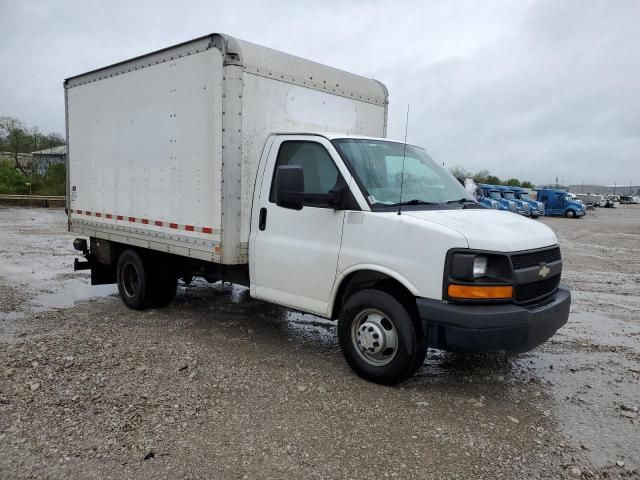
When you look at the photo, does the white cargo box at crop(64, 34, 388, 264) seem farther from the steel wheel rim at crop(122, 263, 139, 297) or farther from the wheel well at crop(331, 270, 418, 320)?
the wheel well at crop(331, 270, 418, 320)

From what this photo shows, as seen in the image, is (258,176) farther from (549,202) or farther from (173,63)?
(549,202)

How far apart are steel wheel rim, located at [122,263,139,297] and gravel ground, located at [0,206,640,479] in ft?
1.20

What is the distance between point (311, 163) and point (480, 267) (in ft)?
6.42

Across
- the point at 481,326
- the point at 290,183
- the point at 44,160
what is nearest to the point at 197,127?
the point at 290,183

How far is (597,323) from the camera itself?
7.48m

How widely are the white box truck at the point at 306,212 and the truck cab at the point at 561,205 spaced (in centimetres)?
3692

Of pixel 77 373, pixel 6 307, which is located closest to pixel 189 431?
pixel 77 373

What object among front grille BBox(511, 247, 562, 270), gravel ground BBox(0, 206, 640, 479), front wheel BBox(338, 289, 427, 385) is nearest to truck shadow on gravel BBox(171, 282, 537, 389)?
gravel ground BBox(0, 206, 640, 479)

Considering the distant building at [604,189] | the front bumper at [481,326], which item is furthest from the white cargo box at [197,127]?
the distant building at [604,189]

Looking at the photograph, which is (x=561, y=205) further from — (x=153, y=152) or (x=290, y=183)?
(x=290, y=183)

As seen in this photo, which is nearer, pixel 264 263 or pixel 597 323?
pixel 264 263

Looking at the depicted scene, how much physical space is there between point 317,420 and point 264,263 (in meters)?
1.85

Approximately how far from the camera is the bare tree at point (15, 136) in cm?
3631

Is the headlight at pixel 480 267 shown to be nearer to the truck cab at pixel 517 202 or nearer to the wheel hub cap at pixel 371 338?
the wheel hub cap at pixel 371 338
